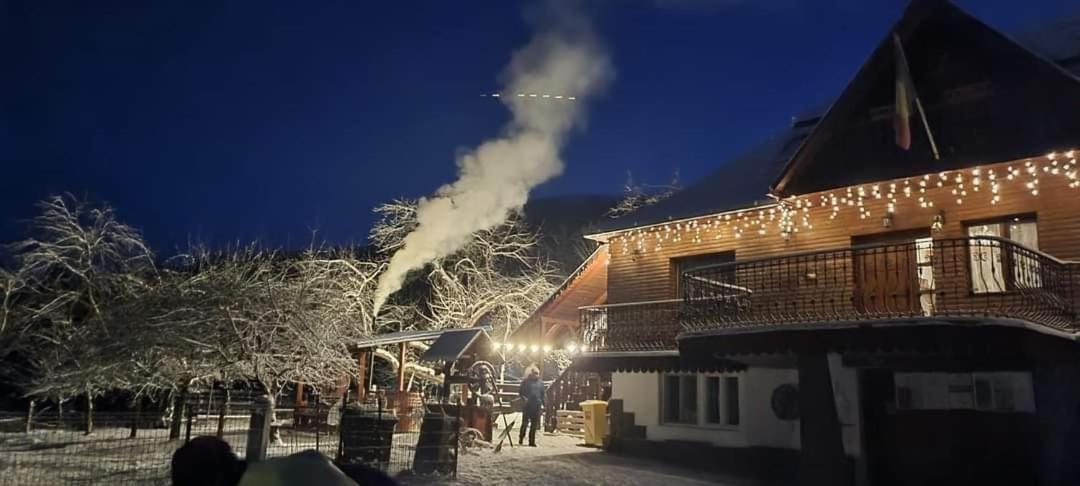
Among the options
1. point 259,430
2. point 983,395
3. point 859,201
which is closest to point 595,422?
point 859,201

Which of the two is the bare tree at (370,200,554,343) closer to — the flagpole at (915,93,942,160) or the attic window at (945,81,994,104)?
the flagpole at (915,93,942,160)

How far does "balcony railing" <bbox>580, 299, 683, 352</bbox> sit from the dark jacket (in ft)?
4.92

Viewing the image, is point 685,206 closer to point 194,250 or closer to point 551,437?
point 551,437

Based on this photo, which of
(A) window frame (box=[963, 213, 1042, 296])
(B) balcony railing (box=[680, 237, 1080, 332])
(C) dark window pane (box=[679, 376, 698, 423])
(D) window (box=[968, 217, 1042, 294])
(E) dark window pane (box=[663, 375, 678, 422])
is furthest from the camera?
(E) dark window pane (box=[663, 375, 678, 422])

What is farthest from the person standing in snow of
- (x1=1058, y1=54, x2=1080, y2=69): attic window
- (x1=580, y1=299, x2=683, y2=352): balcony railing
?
(x1=1058, y1=54, x2=1080, y2=69): attic window

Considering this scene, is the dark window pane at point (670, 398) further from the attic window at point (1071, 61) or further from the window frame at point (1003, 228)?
the attic window at point (1071, 61)

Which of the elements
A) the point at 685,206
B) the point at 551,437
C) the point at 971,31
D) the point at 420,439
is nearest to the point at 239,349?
the point at 420,439

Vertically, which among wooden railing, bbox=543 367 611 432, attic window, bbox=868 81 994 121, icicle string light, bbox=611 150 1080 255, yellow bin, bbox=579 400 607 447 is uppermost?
attic window, bbox=868 81 994 121

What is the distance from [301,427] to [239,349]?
8.13ft

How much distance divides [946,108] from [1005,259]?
3.72m

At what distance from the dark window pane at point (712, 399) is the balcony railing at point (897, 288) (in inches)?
102

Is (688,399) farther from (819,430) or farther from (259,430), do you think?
(259,430)

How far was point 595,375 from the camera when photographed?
2533 centimetres

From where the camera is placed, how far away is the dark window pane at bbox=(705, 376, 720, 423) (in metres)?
17.9
